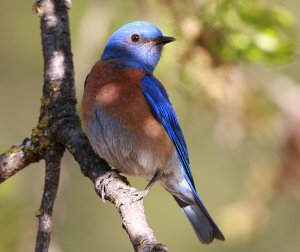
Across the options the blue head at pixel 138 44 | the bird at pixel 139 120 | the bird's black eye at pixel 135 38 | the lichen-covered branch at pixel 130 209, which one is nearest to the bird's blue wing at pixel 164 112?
the bird at pixel 139 120

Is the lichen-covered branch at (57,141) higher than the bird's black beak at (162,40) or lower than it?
lower

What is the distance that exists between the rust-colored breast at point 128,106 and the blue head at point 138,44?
0.50 m

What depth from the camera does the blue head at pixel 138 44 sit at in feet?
18.6

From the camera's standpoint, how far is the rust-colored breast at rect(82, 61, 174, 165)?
4832mm

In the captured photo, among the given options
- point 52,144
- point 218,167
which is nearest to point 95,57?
point 52,144

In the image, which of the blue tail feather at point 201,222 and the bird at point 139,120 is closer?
the bird at point 139,120

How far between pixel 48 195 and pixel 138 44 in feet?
7.78

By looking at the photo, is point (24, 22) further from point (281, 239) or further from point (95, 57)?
point (281, 239)

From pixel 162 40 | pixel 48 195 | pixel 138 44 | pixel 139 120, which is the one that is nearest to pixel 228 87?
pixel 162 40

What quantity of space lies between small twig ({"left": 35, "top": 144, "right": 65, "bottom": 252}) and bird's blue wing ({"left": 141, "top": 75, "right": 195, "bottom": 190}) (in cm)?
116

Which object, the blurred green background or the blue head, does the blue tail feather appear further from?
the blue head

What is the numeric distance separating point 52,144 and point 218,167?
20.1 feet

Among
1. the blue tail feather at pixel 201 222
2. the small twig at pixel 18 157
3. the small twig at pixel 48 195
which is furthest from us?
the blue tail feather at pixel 201 222

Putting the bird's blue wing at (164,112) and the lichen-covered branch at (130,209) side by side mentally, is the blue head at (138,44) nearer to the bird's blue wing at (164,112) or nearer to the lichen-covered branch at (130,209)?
the bird's blue wing at (164,112)
